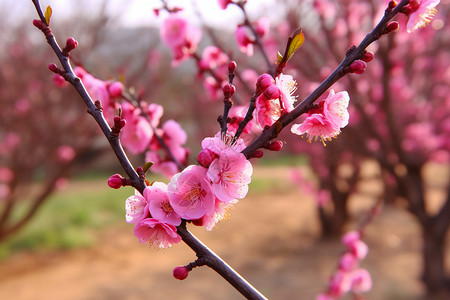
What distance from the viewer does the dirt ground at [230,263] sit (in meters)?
4.30

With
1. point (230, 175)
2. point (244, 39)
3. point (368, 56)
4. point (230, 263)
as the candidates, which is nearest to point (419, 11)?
point (368, 56)

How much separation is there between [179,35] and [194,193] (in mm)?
1242

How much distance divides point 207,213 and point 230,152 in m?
0.14

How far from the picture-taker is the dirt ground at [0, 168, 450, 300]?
430 centimetres

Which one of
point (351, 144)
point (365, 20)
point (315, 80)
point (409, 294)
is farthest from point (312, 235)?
point (315, 80)

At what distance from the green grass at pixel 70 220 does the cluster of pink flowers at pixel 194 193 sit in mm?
5642

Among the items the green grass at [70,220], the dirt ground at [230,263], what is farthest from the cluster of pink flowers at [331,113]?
the green grass at [70,220]

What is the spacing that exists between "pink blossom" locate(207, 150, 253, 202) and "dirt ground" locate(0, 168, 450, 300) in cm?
319

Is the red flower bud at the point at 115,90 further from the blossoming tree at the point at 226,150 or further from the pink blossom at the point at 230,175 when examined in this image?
the pink blossom at the point at 230,175

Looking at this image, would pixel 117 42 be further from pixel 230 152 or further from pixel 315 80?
pixel 230 152

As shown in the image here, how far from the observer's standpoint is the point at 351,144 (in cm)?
379

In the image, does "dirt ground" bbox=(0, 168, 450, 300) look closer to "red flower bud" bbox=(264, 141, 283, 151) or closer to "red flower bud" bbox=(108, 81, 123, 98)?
"red flower bud" bbox=(108, 81, 123, 98)

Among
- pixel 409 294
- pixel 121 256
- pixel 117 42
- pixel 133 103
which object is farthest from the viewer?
pixel 117 42

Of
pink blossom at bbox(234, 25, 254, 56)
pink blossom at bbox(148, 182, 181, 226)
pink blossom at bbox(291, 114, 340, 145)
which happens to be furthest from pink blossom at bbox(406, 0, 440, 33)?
pink blossom at bbox(234, 25, 254, 56)
